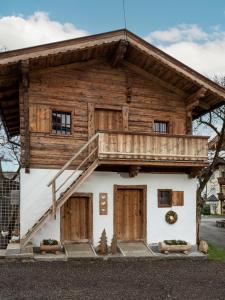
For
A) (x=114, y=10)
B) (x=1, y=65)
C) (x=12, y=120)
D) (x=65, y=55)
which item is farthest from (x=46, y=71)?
(x=12, y=120)

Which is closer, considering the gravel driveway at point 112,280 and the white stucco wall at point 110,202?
the gravel driveway at point 112,280

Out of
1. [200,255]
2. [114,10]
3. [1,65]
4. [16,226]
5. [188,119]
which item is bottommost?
[200,255]

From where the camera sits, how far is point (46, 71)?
15766 mm

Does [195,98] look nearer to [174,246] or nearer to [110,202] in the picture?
[110,202]

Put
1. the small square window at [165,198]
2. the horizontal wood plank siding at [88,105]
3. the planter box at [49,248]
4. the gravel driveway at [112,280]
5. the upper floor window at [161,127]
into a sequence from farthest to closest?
1. the upper floor window at [161,127]
2. the small square window at [165,198]
3. the horizontal wood plank siding at [88,105]
4. the planter box at [49,248]
5. the gravel driveway at [112,280]

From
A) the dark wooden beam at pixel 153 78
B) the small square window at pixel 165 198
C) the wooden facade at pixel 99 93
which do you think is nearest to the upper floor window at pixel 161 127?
the wooden facade at pixel 99 93

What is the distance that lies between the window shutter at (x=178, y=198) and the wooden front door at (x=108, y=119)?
12.1 feet

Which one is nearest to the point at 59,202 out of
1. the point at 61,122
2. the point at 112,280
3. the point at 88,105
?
the point at 61,122

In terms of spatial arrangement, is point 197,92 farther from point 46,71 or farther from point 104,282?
point 104,282

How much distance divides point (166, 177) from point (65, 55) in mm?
6553

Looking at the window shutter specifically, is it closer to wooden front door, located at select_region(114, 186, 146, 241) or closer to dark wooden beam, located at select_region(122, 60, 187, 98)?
wooden front door, located at select_region(114, 186, 146, 241)

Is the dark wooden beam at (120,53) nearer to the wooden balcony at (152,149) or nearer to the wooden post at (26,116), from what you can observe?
the wooden balcony at (152,149)

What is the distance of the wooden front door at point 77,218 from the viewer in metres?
15.6

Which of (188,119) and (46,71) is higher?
(46,71)
